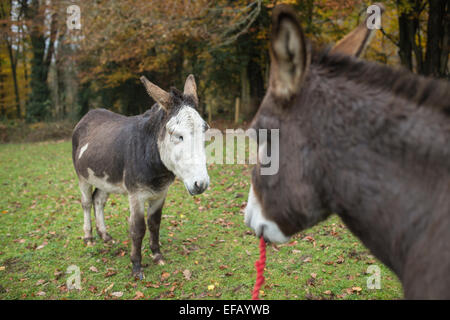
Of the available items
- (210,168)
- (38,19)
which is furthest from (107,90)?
(210,168)

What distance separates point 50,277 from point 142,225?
185 centimetres

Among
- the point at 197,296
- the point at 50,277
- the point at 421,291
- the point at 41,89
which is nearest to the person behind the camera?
the point at 421,291

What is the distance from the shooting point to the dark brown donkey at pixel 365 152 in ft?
4.06

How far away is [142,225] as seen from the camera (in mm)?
4449

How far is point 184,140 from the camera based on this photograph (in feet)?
12.4

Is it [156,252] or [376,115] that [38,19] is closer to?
[156,252]

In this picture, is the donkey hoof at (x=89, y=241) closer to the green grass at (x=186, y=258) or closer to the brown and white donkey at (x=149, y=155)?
the green grass at (x=186, y=258)

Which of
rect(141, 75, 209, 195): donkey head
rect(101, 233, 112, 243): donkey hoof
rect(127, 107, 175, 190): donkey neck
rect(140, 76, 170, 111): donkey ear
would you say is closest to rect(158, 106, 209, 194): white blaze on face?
rect(141, 75, 209, 195): donkey head

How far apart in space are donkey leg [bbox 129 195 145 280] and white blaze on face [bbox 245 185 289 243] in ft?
9.33

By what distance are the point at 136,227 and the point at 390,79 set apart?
3.88 m

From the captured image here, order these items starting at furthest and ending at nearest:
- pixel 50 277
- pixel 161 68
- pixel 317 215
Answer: pixel 161 68 < pixel 50 277 < pixel 317 215

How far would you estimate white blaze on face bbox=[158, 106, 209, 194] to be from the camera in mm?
3648

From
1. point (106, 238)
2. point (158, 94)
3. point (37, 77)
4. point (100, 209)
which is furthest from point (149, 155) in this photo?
point (37, 77)

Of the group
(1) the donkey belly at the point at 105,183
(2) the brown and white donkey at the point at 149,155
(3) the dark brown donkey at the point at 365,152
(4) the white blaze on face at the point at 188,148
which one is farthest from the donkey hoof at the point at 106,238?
(3) the dark brown donkey at the point at 365,152
